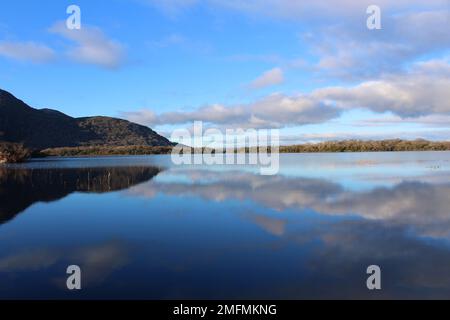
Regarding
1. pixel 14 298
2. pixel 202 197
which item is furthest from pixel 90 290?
pixel 202 197

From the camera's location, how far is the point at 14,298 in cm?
886

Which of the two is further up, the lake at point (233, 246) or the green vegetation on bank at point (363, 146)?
the green vegetation on bank at point (363, 146)

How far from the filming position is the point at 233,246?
13336 millimetres

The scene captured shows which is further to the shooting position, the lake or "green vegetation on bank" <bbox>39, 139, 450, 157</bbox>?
"green vegetation on bank" <bbox>39, 139, 450, 157</bbox>

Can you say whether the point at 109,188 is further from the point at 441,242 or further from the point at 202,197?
the point at 441,242

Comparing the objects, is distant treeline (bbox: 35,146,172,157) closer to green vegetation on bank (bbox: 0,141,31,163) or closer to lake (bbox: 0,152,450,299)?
green vegetation on bank (bbox: 0,141,31,163)

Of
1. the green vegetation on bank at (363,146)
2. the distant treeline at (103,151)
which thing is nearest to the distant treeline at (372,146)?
the green vegetation on bank at (363,146)

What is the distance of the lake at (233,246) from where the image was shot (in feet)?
30.6

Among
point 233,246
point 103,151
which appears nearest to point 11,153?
point 103,151

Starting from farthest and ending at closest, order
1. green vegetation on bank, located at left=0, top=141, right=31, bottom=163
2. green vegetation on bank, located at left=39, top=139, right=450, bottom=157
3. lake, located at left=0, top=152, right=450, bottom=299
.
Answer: green vegetation on bank, located at left=39, top=139, right=450, bottom=157, green vegetation on bank, located at left=0, top=141, right=31, bottom=163, lake, located at left=0, top=152, right=450, bottom=299

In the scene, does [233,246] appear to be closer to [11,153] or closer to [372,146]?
[11,153]

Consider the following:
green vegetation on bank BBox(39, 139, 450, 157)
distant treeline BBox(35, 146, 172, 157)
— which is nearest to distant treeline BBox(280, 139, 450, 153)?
green vegetation on bank BBox(39, 139, 450, 157)

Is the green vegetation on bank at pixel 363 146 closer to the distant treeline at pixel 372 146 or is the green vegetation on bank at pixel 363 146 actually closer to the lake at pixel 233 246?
the distant treeline at pixel 372 146

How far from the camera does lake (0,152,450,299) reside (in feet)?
30.6
